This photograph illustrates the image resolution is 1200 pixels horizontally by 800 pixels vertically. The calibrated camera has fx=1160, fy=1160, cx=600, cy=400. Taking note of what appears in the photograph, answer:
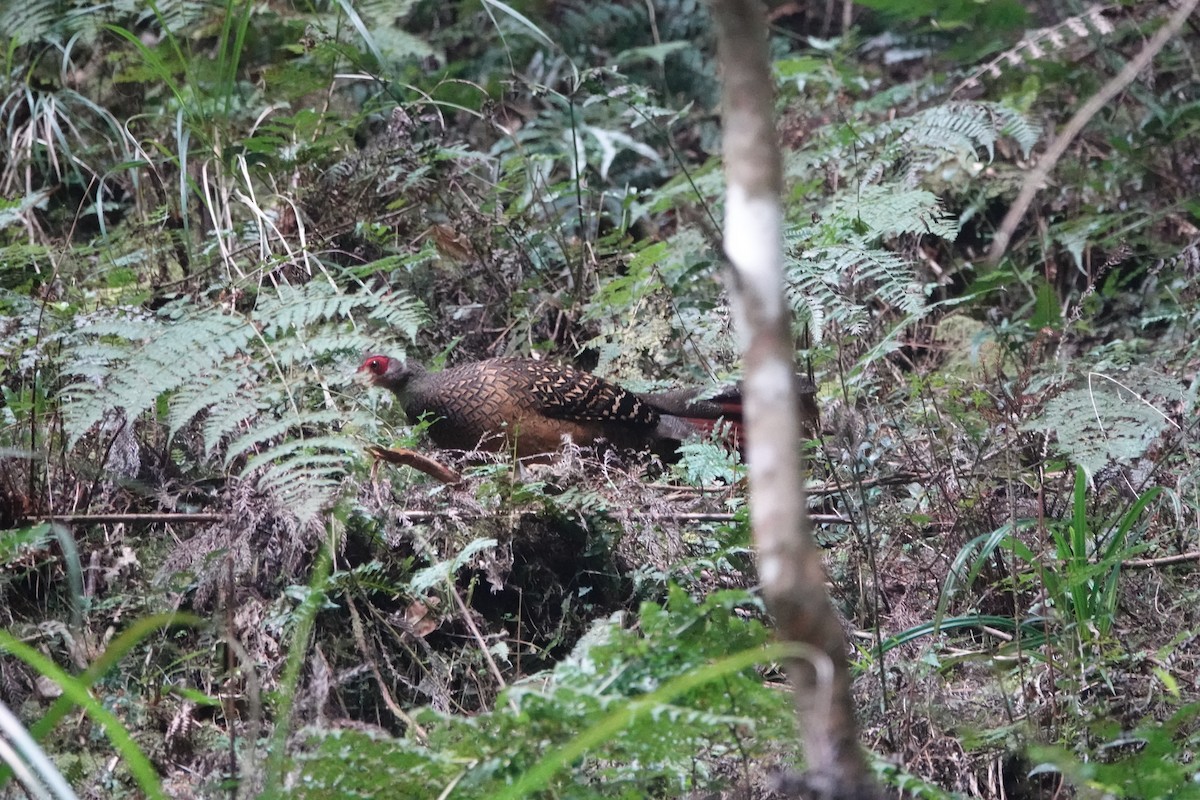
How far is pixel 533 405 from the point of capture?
15.3ft

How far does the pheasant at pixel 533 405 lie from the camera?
457cm

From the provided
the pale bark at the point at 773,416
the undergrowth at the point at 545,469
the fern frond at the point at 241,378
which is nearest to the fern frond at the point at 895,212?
the undergrowth at the point at 545,469

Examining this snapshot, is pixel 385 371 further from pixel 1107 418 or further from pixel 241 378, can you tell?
pixel 1107 418

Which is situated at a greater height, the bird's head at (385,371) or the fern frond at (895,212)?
the fern frond at (895,212)

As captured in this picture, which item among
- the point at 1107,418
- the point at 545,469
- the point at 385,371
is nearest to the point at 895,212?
the point at 1107,418

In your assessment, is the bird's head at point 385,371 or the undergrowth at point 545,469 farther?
the bird's head at point 385,371

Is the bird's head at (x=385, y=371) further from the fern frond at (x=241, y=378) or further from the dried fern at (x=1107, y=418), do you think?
the dried fern at (x=1107, y=418)

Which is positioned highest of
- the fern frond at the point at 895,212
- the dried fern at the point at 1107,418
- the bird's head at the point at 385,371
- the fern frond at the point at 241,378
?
the fern frond at the point at 895,212

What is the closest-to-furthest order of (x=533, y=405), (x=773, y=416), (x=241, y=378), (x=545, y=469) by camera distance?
(x=773, y=416) < (x=241, y=378) < (x=545, y=469) < (x=533, y=405)

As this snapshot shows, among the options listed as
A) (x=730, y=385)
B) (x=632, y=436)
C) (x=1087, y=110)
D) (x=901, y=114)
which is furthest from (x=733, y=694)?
A: (x=901, y=114)

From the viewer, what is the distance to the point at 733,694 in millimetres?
1974

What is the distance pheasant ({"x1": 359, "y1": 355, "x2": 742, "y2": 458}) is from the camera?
15.0 feet

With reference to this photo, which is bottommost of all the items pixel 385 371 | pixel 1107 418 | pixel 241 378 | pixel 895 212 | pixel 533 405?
pixel 533 405

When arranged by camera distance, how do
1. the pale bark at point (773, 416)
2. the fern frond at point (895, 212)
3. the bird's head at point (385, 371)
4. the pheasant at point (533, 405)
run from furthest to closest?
1. the bird's head at point (385, 371)
2. the pheasant at point (533, 405)
3. the fern frond at point (895, 212)
4. the pale bark at point (773, 416)
